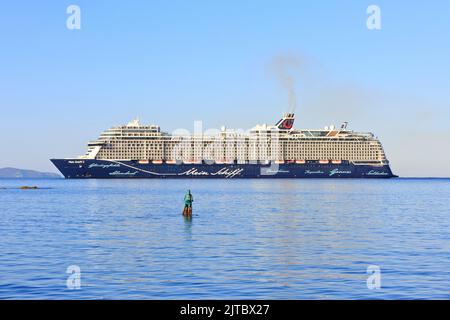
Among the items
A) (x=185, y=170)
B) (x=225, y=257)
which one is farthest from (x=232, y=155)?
(x=225, y=257)

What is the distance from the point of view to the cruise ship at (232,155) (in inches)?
5615

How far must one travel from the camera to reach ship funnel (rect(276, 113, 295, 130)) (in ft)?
526

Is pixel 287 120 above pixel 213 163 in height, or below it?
above

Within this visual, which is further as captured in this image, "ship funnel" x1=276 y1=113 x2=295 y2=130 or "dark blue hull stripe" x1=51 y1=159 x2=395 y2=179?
"ship funnel" x1=276 y1=113 x2=295 y2=130

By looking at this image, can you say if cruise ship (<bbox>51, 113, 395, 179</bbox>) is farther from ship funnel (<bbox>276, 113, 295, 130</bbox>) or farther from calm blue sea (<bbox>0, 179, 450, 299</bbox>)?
calm blue sea (<bbox>0, 179, 450, 299</bbox>)

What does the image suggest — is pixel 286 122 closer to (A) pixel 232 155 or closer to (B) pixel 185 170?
(A) pixel 232 155

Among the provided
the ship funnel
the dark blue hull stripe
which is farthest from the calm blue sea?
the ship funnel

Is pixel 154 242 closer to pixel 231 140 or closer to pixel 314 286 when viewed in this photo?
pixel 314 286

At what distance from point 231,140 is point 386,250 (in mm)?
123124

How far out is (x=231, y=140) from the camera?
148 meters

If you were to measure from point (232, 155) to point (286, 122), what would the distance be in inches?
818

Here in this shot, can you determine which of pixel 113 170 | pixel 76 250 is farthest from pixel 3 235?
pixel 113 170

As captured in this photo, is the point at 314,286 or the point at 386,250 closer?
the point at 314,286

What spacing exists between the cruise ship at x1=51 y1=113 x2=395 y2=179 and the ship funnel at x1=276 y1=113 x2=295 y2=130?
0.26 meters
